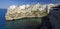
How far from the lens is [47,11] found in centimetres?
206

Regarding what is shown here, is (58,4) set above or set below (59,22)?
above

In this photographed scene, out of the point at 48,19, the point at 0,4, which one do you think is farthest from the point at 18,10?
the point at 48,19

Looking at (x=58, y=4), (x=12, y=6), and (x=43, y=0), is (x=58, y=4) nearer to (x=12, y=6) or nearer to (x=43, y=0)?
(x=43, y=0)

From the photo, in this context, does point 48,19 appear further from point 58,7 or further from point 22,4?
point 22,4

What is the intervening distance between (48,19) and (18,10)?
33 cm

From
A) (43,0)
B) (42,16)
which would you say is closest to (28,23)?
(42,16)

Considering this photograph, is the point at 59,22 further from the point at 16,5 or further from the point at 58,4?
the point at 16,5

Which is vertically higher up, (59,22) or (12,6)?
(12,6)

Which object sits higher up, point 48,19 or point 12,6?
point 12,6

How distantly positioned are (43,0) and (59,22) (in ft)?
0.97

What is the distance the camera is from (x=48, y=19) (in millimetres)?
2027

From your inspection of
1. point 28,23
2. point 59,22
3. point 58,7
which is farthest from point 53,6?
point 28,23

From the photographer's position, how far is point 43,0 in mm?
2080

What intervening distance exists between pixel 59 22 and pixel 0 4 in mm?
656
